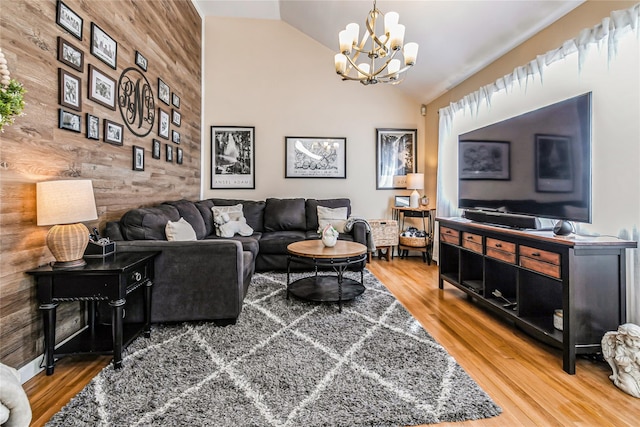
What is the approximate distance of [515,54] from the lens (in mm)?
3236

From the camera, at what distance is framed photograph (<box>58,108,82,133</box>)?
2117 mm

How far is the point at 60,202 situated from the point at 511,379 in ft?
9.00

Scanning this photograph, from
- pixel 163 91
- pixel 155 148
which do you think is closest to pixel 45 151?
pixel 155 148

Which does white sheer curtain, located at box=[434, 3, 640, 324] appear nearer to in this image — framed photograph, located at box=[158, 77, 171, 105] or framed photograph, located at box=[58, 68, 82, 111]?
framed photograph, located at box=[58, 68, 82, 111]

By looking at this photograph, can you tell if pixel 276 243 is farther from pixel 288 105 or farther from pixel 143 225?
pixel 288 105

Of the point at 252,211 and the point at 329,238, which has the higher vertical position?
the point at 252,211

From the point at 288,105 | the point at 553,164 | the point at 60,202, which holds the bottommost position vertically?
the point at 60,202

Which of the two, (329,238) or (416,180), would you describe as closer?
(329,238)

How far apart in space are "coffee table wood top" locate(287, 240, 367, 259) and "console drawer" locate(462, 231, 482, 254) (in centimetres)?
96

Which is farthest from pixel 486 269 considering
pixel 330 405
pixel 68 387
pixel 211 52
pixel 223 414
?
pixel 211 52

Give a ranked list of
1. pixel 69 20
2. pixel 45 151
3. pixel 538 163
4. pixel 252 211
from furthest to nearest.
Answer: pixel 252 211, pixel 538 163, pixel 69 20, pixel 45 151

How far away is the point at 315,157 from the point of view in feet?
17.6

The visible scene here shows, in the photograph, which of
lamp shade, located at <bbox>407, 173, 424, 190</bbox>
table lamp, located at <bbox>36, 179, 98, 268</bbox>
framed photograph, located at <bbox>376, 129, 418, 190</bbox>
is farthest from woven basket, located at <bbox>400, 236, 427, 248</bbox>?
table lamp, located at <bbox>36, 179, 98, 268</bbox>

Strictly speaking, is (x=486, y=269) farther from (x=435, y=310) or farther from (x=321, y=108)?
(x=321, y=108)
